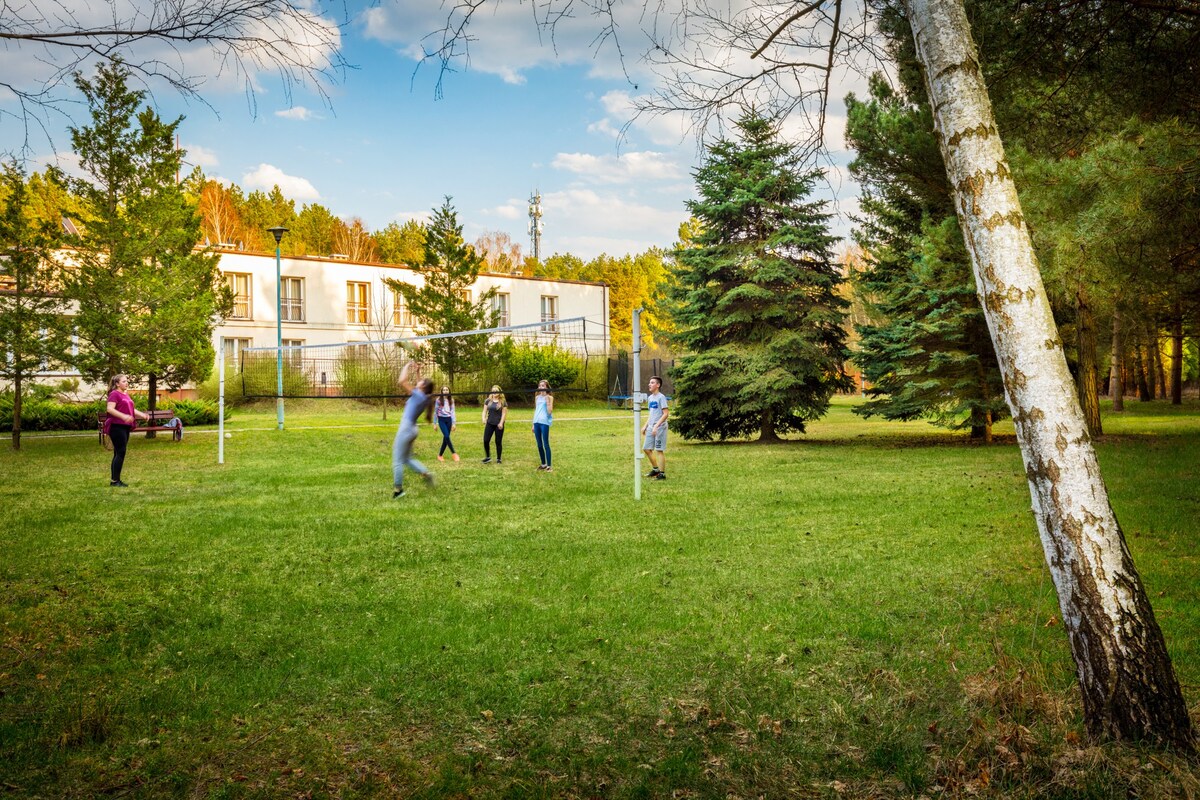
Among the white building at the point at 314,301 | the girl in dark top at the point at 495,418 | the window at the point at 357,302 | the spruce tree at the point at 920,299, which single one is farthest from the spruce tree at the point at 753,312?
the window at the point at 357,302

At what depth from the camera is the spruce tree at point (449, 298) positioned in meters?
35.9

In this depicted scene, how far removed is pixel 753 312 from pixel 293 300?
30.3m

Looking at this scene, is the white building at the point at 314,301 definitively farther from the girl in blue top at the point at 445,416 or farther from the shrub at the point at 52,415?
the girl in blue top at the point at 445,416

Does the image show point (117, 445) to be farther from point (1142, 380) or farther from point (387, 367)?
point (1142, 380)

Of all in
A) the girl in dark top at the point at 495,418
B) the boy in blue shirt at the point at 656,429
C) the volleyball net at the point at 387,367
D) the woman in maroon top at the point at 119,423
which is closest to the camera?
the woman in maroon top at the point at 119,423

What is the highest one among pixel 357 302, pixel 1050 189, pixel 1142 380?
pixel 357 302

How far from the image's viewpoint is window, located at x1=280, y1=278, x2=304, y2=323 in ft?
149

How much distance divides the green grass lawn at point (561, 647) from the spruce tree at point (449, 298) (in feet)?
76.3

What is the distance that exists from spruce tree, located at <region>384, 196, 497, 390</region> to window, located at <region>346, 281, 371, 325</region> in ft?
34.1

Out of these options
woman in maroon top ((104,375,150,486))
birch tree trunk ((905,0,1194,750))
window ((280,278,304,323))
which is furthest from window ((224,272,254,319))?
birch tree trunk ((905,0,1194,750))

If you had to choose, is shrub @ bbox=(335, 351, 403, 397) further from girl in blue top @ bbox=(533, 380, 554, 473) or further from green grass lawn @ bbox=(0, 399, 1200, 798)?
green grass lawn @ bbox=(0, 399, 1200, 798)

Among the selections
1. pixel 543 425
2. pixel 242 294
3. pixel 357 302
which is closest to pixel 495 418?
pixel 543 425

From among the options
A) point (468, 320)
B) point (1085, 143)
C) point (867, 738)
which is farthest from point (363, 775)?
point (468, 320)

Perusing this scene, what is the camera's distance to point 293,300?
45.7 meters
